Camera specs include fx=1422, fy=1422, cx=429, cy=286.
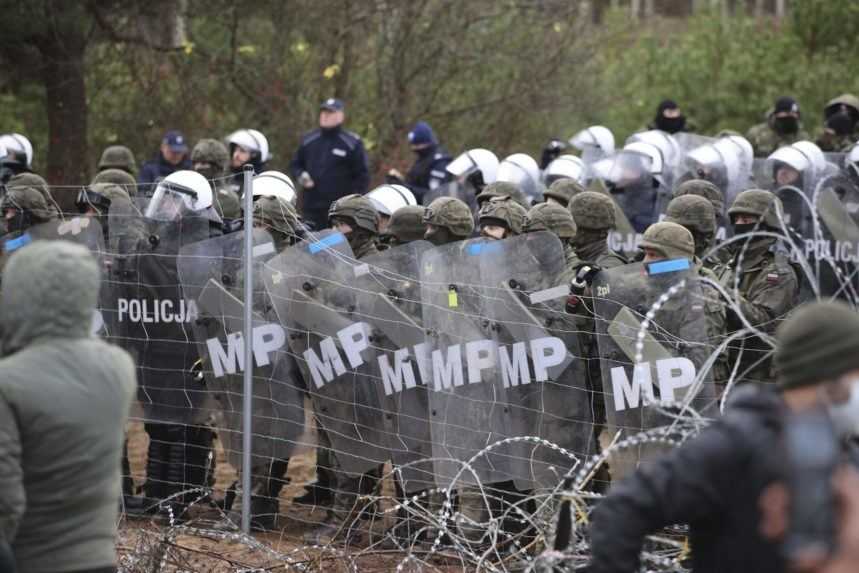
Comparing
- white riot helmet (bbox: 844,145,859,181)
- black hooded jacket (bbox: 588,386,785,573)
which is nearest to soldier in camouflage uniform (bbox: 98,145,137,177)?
white riot helmet (bbox: 844,145,859,181)

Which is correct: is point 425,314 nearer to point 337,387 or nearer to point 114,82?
point 337,387

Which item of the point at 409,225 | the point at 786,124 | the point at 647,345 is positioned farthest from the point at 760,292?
the point at 786,124

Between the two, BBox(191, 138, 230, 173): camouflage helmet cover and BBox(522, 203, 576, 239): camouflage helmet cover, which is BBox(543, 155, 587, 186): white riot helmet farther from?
BBox(522, 203, 576, 239): camouflage helmet cover

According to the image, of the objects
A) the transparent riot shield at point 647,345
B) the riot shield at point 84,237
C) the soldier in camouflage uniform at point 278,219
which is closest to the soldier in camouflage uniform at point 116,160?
the riot shield at point 84,237

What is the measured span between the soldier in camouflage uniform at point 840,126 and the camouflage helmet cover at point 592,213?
5.10 meters

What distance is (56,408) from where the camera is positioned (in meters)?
3.84

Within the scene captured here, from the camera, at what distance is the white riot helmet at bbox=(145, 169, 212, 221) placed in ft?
26.0


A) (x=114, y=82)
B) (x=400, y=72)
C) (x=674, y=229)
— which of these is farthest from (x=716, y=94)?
(x=674, y=229)

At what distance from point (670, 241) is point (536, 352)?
85 centimetres

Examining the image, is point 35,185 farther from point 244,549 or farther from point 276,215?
point 244,549

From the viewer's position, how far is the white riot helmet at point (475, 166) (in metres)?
11.9

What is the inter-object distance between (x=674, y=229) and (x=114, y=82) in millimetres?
10990

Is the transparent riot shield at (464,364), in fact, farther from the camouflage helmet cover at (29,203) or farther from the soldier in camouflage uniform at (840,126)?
the soldier in camouflage uniform at (840,126)

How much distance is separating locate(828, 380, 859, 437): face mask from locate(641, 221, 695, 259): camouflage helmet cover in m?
3.55
